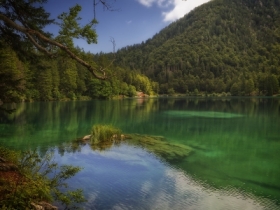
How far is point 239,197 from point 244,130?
21850 millimetres

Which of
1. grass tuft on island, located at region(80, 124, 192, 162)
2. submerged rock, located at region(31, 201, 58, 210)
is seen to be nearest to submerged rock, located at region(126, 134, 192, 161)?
grass tuft on island, located at region(80, 124, 192, 162)

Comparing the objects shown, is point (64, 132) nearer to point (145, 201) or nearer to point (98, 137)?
point (98, 137)

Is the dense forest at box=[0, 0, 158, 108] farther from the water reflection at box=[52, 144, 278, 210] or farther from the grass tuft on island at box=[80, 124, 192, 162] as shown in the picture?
the grass tuft on island at box=[80, 124, 192, 162]

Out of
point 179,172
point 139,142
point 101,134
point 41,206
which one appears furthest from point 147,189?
point 101,134

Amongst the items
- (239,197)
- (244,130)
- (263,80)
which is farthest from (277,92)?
(239,197)

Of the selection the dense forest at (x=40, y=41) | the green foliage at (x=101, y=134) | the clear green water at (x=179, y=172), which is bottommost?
the clear green water at (x=179, y=172)

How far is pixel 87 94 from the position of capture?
11269 cm

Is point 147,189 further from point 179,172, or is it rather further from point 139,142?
point 139,142

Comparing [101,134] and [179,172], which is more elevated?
[101,134]

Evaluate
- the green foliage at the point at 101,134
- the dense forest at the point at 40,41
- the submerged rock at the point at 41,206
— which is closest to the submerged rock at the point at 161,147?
the green foliage at the point at 101,134

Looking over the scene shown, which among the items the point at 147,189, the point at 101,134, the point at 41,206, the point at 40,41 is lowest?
the point at 147,189

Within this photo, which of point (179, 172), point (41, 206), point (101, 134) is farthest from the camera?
point (101, 134)

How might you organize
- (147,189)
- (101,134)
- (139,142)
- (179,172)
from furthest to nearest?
1. (139,142)
2. (101,134)
3. (179,172)
4. (147,189)

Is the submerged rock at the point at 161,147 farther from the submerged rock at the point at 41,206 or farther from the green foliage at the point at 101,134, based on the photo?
the submerged rock at the point at 41,206
